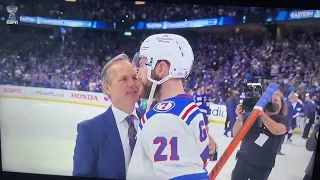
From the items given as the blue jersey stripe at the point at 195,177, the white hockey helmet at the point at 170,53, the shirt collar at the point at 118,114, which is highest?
the white hockey helmet at the point at 170,53

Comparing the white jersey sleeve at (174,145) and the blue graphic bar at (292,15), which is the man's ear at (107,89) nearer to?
the white jersey sleeve at (174,145)

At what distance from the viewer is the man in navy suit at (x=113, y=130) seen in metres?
2.26

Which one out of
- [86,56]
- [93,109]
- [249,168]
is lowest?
[249,168]

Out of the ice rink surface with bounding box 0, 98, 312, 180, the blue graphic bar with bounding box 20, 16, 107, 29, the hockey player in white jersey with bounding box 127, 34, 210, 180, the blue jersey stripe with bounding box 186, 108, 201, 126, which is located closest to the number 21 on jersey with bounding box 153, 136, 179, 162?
the hockey player in white jersey with bounding box 127, 34, 210, 180

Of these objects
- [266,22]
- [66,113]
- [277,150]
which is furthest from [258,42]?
[66,113]

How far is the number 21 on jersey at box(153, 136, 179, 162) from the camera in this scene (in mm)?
2238

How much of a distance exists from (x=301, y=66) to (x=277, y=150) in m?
0.57

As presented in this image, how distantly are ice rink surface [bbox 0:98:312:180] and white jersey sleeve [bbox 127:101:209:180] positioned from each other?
0.10 meters

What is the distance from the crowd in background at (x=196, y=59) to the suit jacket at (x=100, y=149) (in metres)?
0.24

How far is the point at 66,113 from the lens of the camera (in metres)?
2.33

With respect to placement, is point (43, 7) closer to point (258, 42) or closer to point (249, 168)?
point (258, 42)

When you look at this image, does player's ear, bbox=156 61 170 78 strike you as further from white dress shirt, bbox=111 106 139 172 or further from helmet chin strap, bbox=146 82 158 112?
white dress shirt, bbox=111 106 139 172

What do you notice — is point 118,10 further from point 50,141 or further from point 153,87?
point 50,141

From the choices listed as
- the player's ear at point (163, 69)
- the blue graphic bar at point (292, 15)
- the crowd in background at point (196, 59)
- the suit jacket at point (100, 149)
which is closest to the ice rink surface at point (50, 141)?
the suit jacket at point (100, 149)
